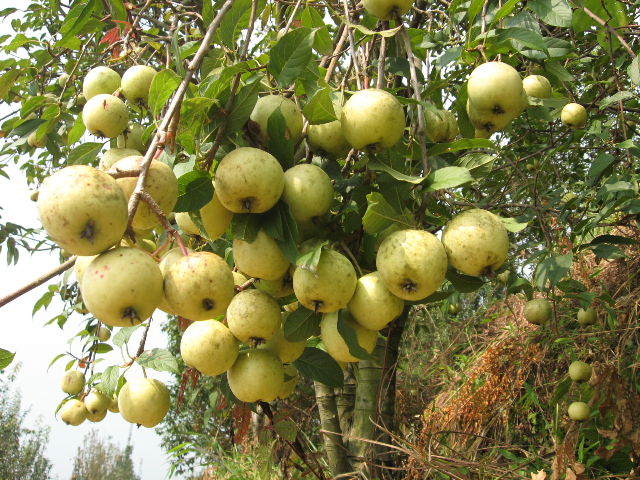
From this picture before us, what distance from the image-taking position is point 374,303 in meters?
1.15

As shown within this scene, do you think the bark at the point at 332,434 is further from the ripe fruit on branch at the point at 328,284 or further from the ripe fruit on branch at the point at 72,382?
the ripe fruit on branch at the point at 72,382

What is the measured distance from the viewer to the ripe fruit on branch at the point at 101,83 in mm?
1695

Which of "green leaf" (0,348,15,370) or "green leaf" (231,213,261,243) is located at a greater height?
"green leaf" (231,213,261,243)

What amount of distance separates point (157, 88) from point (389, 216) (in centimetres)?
66

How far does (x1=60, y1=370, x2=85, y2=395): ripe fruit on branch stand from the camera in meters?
3.12

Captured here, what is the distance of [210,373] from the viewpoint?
4.35 ft

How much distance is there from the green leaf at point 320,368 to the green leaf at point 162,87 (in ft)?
2.98

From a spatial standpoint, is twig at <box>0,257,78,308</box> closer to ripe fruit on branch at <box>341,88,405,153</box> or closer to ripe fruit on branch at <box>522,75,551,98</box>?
ripe fruit on branch at <box>341,88,405,153</box>

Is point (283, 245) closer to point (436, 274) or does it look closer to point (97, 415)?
point (436, 274)

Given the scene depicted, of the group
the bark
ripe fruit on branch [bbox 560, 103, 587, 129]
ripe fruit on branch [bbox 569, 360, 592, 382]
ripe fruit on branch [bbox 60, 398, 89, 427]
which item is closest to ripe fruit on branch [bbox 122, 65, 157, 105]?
the bark

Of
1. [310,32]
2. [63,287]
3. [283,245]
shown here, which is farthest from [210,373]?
[63,287]

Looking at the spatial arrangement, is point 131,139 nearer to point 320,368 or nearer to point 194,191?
point 194,191

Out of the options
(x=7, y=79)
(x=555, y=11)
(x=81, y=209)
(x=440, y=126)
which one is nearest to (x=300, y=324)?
(x=81, y=209)

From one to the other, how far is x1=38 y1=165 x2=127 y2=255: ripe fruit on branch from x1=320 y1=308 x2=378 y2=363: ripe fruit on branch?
0.63 m
